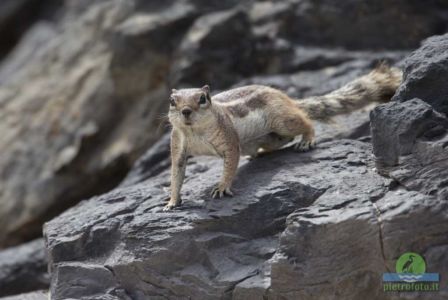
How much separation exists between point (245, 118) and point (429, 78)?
180cm

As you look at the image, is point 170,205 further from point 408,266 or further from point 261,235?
point 408,266

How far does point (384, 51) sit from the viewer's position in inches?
434

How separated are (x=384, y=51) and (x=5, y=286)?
6.53m

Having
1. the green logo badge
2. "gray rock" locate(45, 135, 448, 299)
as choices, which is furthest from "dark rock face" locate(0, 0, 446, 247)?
the green logo badge

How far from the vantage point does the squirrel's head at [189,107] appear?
18.9 feet

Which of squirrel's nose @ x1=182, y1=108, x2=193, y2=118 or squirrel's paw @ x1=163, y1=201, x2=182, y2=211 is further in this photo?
squirrel's paw @ x1=163, y1=201, x2=182, y2=211

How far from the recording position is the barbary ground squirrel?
231 inches

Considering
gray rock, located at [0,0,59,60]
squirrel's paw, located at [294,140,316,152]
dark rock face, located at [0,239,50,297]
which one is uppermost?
gray rock, located at [0,0,59,60]

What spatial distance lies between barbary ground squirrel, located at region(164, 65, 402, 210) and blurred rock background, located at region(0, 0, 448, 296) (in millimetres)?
2700

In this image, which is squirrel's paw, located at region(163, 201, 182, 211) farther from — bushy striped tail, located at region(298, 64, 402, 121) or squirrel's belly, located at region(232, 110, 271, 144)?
bushy striped tail, located at region(298, 64, 402, 121)

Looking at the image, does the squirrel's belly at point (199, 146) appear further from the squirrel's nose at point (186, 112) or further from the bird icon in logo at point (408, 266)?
the bird icon in logo at point (408, 266)

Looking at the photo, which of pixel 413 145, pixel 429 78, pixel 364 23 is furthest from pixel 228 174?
pixel 364 23

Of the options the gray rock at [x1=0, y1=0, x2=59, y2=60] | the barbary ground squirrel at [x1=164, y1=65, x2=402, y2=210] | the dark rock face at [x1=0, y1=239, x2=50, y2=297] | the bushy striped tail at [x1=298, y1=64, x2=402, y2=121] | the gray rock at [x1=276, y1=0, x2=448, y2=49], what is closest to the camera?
the barbary ground squirrel at [x1=164, y1=65, x2=402, y2=210]

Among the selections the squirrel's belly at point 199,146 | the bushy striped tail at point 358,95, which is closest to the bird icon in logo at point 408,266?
the squirrel's belly at point 199,146
